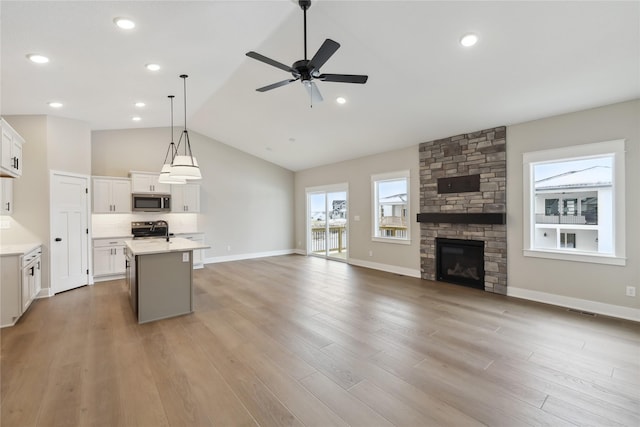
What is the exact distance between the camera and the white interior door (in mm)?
4852

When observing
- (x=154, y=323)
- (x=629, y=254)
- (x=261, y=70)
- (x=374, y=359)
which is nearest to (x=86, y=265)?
(x=154, y=323)

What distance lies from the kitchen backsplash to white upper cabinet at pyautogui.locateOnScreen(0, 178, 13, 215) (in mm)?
1573

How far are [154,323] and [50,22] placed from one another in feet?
10.8

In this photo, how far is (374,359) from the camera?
8.87 feet

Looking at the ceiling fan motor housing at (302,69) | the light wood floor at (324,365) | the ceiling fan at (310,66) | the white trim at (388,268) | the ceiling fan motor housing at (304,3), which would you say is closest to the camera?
the light wood floor at (324,365)

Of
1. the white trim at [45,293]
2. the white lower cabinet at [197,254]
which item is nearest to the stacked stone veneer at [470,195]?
the white lower cabinet at [197,254]

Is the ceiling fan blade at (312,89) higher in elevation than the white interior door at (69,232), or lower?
higher

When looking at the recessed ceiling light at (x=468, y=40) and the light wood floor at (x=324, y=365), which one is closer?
the light wood floor at (x=324, y=365)

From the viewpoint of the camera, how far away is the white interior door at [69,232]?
485 centimetres

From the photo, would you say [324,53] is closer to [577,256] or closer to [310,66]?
[310,66]

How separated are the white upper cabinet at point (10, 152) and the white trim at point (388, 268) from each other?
21.2 feet

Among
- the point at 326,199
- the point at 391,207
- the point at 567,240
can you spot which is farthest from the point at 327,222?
the point at 567,240

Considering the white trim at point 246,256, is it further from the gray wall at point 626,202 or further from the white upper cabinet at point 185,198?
the gray wall at point 626,202

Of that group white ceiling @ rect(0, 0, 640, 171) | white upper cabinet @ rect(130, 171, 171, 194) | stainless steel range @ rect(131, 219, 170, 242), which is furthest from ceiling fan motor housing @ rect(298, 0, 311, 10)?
white upper cabinet @ rect(130, 171, 171, 194)
